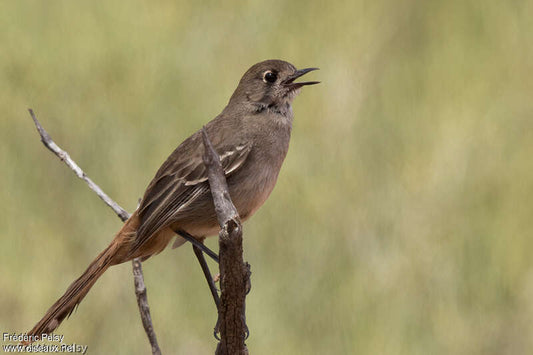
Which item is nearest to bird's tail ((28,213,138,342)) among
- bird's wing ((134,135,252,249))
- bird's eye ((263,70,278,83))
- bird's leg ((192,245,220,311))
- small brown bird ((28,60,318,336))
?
small brown bird ((28,60,318,336))

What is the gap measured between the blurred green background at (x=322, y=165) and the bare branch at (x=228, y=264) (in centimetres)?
295

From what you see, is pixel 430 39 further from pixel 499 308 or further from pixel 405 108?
pixel 499 308

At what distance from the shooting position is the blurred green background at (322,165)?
7.46 metres

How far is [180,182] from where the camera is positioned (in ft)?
15.9

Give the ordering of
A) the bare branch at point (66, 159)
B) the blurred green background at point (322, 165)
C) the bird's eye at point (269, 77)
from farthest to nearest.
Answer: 1. the blurred green background at point (322, 165)
2. the bird's eye at point (269, 77)
3. the bare branch at point (66, 159)

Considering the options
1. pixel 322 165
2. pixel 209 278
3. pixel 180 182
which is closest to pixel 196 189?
pixel 180 182

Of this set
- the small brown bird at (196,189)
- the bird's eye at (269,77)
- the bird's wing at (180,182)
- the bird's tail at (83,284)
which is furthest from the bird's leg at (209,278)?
the bird's eye at (269,77)

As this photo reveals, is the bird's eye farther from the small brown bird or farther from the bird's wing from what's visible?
the bird's wing

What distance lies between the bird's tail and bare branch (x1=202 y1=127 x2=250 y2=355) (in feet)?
2.58

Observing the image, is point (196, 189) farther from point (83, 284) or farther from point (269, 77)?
point (269, 77)

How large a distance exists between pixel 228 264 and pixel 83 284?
1.00 m

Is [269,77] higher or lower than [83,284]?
higher

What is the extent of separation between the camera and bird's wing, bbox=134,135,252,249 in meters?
4.75

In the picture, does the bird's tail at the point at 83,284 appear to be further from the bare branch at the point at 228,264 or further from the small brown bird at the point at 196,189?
the bare branch at the point at 228,264
